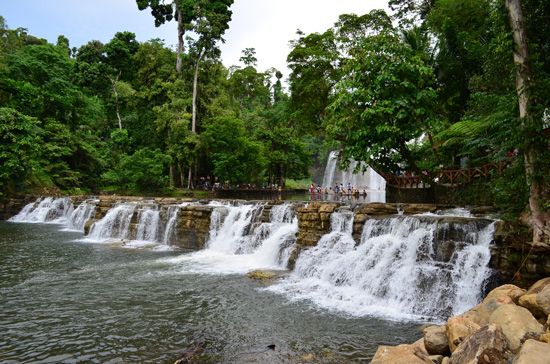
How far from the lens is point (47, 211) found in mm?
26641

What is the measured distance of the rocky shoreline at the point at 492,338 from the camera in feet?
12.9

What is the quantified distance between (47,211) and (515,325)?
2908 cm

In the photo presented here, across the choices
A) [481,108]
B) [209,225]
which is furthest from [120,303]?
[481,108]

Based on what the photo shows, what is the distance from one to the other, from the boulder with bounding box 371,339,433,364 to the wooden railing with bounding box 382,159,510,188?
10373mm

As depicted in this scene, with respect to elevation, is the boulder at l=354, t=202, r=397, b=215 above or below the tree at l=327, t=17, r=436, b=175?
below

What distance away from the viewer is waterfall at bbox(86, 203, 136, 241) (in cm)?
1997

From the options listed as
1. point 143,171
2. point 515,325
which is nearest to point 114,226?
point 143,171

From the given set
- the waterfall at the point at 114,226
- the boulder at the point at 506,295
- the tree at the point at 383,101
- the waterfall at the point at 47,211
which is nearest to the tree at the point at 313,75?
the tree at the point at 383,101

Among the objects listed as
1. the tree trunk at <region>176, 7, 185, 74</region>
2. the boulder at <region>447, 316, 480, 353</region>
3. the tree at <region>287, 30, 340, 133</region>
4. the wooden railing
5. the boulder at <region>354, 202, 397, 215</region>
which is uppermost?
the tree trunk at <region>176, 7, 185, 74</region>

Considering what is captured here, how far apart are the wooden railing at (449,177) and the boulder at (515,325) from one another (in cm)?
973

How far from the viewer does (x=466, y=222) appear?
30.7 ft

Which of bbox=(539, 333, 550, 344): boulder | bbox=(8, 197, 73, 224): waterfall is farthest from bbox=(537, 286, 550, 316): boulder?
bbox=(8, 197, 73, 224): waterfall

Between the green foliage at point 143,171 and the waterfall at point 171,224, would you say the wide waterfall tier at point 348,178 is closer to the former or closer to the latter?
the green foliage at point 143,171

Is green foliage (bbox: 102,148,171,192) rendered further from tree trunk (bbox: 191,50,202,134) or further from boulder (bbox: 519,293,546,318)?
boulder (bbox: 519,293,546,318)
